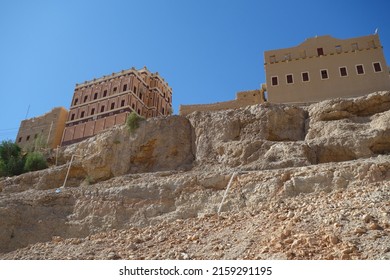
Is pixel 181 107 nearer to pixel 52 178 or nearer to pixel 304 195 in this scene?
pixel 52 178

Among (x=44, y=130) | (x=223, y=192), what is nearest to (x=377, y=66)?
(x=223, y=192)

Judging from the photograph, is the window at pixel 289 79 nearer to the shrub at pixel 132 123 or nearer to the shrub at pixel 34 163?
the shrub at pixel 132 123

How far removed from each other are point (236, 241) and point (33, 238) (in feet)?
21.3

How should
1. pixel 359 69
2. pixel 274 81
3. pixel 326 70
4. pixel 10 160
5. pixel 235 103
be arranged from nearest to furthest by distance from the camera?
pixel 10 160 < pixel 359 69 < pixel 326 70 < pixel 274 81 < pixel 235 103

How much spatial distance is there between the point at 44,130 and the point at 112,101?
22.9 feet

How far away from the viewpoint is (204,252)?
24.0 feet

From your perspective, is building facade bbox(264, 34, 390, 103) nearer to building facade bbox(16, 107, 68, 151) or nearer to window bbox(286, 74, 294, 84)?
window bbox(286, 74, 294, 84)

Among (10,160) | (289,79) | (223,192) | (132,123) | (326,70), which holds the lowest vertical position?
(223,192)

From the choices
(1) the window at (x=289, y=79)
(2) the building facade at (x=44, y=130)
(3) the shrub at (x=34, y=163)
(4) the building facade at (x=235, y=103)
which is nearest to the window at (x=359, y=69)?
(1) the window at (x=289, y=79)

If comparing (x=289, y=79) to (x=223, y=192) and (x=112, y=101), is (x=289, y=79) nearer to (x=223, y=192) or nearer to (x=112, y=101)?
(x=223, y=192)

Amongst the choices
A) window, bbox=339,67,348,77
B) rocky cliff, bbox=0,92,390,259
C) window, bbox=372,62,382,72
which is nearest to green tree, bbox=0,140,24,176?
rocky cliff, bbox=0,92,390,259

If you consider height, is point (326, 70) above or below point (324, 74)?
above

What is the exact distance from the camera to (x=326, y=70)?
24.4 m

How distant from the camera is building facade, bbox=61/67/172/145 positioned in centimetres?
3244
